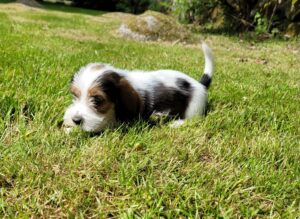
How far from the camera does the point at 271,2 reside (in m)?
16.4

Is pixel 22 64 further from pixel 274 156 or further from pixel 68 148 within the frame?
pixel 274 156

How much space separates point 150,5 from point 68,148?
115 ft

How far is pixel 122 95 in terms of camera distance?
359 centimetres

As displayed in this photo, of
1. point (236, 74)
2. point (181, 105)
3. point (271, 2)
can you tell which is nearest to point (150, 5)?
point (271, 2)

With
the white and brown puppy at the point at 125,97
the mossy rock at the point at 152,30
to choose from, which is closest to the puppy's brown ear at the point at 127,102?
the white and brown puppy at the point at 125,97

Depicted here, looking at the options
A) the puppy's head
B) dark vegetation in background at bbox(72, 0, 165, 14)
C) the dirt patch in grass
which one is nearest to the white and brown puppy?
the puppy's head

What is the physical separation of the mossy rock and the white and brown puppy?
9.66m

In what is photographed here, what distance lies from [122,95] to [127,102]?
9 cm

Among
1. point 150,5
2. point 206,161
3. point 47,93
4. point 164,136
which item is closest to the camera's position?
point 206,161

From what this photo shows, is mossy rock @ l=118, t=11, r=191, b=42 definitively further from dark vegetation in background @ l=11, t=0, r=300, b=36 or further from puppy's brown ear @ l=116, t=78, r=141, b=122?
puppy's brown ear @ l=116, t=78, r=141, b=122

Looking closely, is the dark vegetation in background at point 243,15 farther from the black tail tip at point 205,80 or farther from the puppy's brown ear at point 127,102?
the puppy's brown ear at point 127,102

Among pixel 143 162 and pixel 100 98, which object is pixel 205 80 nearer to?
pixel 100 98

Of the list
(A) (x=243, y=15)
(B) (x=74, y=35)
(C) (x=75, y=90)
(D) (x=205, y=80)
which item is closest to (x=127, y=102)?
(C) (x=75, y=90)

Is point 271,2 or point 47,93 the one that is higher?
point 271,2
